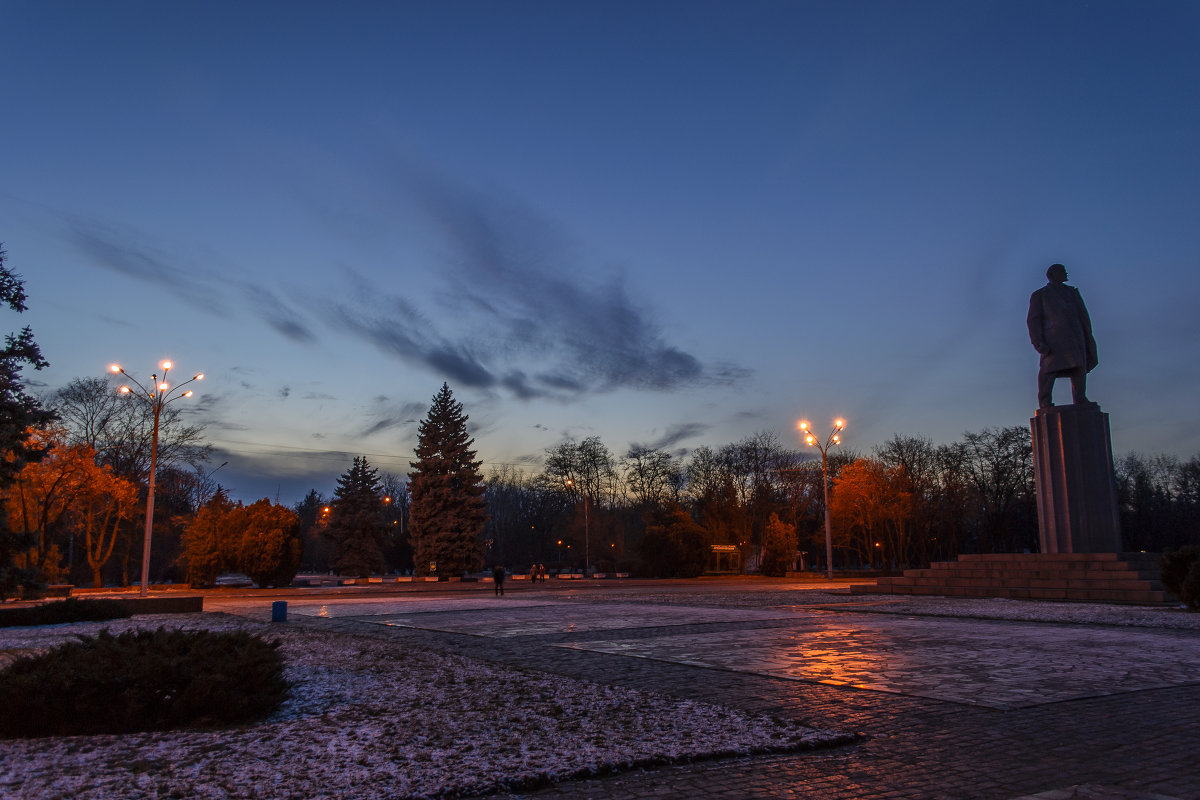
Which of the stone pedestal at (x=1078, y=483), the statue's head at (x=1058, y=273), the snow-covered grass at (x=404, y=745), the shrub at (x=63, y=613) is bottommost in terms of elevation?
the shrub at (x=63, y=613)

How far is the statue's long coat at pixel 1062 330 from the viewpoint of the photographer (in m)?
24.1

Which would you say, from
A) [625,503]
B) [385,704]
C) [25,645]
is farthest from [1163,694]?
[625,503]

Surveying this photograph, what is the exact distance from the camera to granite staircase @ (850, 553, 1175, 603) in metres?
20.4

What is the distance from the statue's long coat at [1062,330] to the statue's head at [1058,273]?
207mm

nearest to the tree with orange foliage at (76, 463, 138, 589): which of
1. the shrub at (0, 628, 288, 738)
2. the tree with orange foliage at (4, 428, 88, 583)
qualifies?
the tree with orange foliage at (4, 428, 88, 583)

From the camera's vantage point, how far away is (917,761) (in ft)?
18.0

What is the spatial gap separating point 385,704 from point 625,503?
236ft

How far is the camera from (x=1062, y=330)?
24.2 m

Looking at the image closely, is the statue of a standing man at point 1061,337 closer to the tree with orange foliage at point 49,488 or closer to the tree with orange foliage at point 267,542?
the tree with orange foliage at point 267,542

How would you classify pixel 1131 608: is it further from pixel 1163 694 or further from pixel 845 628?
pixel 1163 694

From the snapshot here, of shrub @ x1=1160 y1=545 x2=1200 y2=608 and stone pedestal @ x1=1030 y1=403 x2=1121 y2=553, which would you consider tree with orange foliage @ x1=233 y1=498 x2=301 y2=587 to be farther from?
shrub @ x1=1160 y1=545 x2=1200 y2=608

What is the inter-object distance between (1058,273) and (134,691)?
1043 inches

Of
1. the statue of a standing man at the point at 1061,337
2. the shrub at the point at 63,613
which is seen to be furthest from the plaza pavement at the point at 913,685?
the statue of a standing man at the point at 1061,337

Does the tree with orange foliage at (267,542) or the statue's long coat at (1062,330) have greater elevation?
the statue's long coat at (1062,330)
